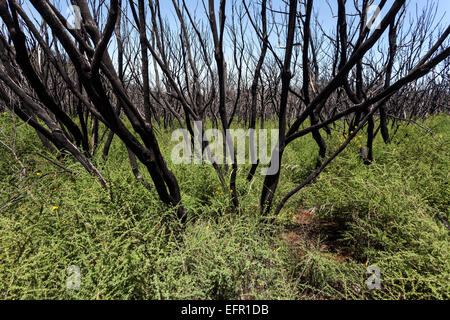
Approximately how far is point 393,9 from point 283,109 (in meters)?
0.74

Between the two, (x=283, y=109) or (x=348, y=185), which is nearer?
(x=283, y=109)

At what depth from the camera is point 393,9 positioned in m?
1.01

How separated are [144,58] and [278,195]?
1.90 metres

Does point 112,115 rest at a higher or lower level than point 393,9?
lower

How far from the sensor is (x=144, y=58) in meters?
1.41

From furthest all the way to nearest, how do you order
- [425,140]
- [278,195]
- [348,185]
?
[425,140]
[278,195]
[348,185]

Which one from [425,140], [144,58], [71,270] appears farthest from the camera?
[425,140]

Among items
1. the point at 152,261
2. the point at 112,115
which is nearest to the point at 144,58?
the point at 112,115
